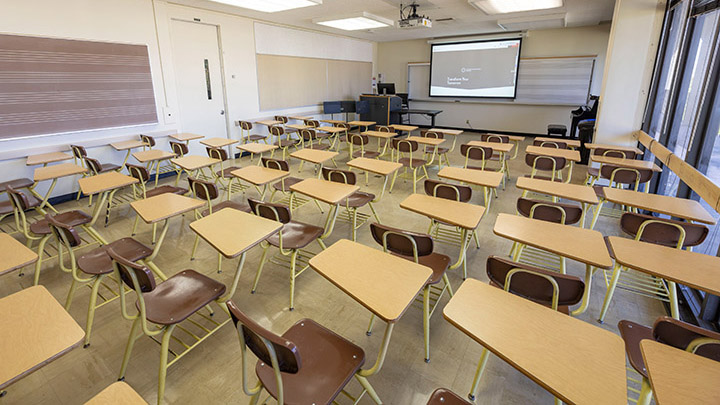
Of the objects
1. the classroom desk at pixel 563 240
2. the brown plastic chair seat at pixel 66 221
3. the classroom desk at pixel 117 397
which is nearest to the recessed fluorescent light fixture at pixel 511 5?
the classroom desk at pixel 563 240

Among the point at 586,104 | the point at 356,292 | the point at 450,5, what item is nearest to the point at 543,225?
the point at 356,292

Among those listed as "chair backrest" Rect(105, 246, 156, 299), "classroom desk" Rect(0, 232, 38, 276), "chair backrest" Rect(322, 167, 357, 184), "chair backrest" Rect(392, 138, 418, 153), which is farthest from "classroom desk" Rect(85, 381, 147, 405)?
"chair backrest" Rect(392, 138, 418, 153)

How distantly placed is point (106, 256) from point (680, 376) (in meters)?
3.36

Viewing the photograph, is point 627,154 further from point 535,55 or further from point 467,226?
point 535,55

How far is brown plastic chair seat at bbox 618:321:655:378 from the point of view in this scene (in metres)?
1.57

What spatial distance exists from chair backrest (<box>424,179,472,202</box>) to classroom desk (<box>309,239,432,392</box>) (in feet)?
5.14

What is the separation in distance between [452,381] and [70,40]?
6662 mm

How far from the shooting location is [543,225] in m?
2.51

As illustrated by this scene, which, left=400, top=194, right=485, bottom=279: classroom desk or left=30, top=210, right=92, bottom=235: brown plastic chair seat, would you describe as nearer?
left=400, top=194, right=485, bottom=279: classroom desk

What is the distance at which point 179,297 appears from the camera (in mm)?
2053

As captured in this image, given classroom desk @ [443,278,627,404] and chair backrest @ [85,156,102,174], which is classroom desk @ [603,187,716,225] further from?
chair backrest @ [85,156,102,174]

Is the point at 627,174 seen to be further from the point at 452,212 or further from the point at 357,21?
the point at 357,21

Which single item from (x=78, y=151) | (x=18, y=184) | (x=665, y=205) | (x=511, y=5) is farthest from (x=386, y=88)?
(x=18, y=184)

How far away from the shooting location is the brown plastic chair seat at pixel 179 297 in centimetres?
188
